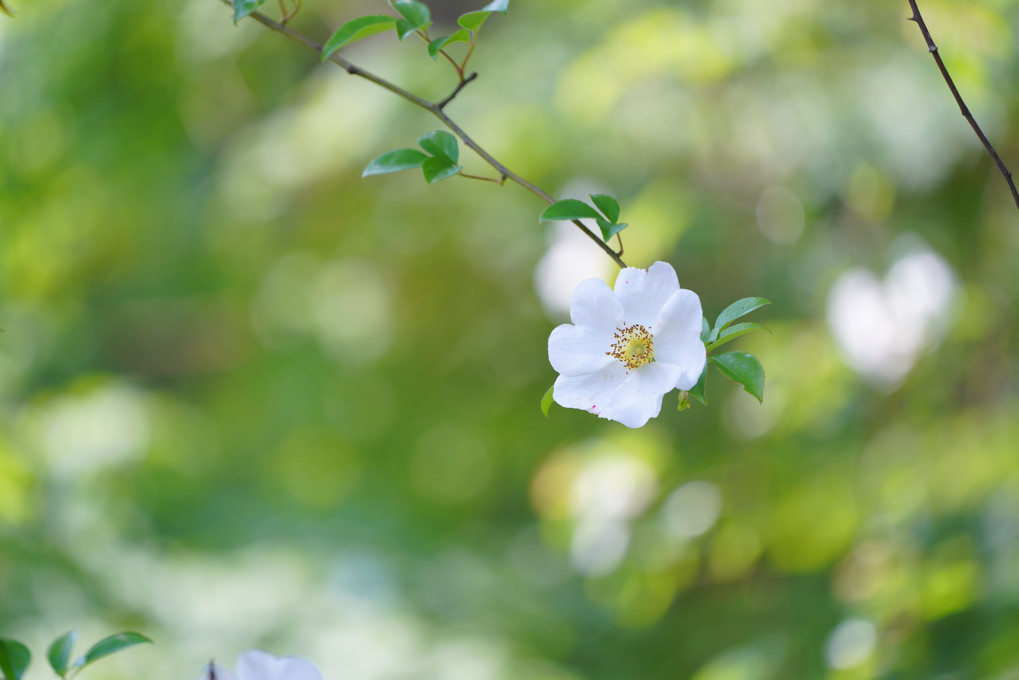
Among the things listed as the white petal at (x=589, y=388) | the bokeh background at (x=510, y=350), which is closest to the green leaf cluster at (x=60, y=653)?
the white petal at (x=589, y=388)

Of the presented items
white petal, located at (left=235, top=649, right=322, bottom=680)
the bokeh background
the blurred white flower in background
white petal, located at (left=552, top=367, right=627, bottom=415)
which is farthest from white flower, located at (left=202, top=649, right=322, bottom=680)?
the blurred white flower in background

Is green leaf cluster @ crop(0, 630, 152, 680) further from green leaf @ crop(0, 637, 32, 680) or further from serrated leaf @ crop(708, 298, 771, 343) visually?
serrated leaf @ crop(708, 298, 771, 343)

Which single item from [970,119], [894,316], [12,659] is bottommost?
[12,659]

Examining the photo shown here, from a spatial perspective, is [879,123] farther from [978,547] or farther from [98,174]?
[98,174]

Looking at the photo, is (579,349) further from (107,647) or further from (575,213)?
(107,647)

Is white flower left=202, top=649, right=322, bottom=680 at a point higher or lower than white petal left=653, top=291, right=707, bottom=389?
lower

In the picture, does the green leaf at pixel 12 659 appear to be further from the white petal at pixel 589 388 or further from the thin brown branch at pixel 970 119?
the thin brown branch at pixel 970 119

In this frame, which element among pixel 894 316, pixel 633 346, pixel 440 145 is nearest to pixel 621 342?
pixel 633 346
